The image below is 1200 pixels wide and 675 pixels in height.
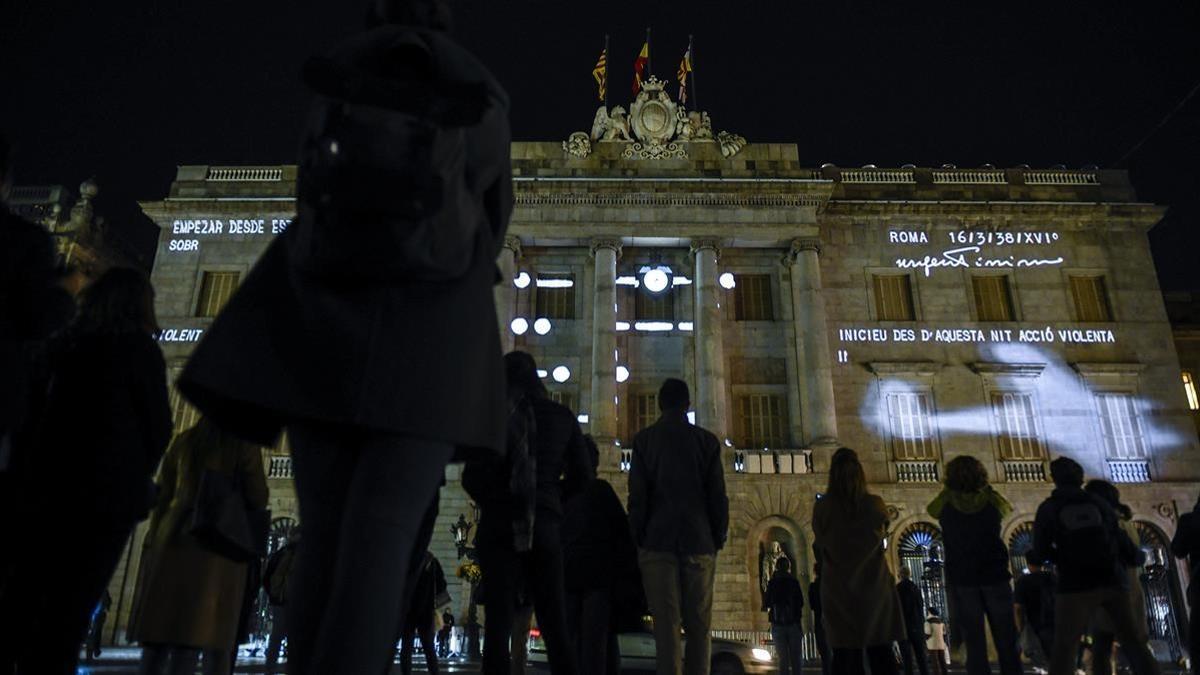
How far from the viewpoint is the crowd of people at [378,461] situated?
2.11 metres

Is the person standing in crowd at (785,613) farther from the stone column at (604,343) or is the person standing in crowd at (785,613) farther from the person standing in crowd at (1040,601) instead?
the stone column at (604,343)

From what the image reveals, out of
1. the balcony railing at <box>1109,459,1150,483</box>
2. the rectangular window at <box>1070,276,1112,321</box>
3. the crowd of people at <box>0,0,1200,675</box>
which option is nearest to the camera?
the crowd of people at <box>0,0,1200,675</box>

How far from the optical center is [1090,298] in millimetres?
27859

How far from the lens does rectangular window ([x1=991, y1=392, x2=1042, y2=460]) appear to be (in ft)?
Answer: 84.6

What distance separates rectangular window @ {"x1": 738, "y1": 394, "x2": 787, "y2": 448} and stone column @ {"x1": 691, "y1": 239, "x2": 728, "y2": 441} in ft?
5.01

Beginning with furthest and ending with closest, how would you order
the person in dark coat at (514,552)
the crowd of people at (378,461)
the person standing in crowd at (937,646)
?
the person standing in crowd at (937,646), the person in dark coat at (514,552), the crowd of people at (378,461)

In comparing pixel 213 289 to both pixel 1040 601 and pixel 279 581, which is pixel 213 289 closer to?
pixel 279 581

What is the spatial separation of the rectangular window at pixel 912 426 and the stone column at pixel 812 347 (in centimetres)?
194

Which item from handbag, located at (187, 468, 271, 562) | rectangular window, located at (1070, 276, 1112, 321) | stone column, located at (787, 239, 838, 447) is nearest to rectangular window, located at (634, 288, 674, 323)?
stone column, located at (787, 239, 838, 447)

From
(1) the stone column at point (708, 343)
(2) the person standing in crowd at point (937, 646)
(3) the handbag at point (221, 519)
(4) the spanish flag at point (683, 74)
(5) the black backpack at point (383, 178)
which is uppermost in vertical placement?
(4) the spanish flag at point (683, 74)

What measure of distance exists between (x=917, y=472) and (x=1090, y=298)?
29.1 ft

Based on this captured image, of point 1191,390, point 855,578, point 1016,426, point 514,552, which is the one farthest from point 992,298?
point 514,552

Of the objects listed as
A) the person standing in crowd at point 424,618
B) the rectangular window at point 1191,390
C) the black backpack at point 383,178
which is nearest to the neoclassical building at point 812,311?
the rectangular window at point 1191,390

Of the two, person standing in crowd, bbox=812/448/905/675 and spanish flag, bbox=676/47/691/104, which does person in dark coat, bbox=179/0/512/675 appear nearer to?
person standing in crowd, bbox=812/448/905/675
